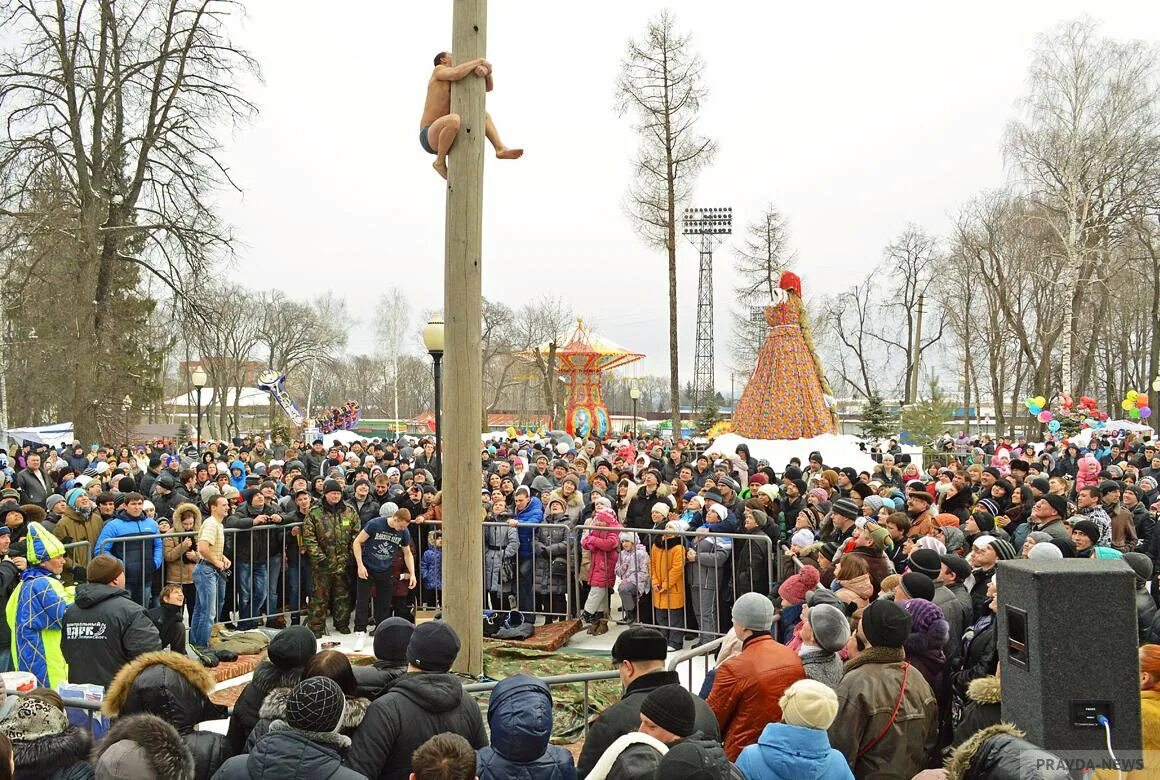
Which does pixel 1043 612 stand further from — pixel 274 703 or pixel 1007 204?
pixel 1007 204

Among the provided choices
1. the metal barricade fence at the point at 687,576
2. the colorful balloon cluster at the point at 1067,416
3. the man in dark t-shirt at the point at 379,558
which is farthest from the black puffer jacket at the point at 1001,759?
the colorful balloon cluster at the point at 1067,416

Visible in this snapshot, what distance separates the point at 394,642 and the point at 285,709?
3.36 feet

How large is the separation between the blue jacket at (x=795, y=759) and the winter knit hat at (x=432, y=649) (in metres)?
1.30

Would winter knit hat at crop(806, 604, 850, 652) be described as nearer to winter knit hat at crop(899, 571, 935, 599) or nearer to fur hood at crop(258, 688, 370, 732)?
winter knit hat at crop(899, 571, 935, 599)

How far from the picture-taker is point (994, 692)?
3.99 metres

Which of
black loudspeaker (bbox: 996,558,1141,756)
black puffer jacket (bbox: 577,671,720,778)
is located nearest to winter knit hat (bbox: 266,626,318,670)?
black puffer jacket (bbox: 577,671,720,778)

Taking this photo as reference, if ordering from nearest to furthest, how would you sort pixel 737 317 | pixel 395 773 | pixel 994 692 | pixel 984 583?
pixel 395 773 → pixel 994 692 → pixel 984 583 → pixel 737 317

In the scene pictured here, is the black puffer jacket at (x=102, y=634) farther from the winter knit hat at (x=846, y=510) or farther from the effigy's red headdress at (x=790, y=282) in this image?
the effigy's red headdress at (x=790, y=282)

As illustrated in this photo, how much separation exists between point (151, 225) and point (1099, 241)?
32192 millimetres

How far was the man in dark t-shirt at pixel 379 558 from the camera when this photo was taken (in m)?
9.35

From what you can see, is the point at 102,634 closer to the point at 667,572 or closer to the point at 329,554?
the point at 329,554

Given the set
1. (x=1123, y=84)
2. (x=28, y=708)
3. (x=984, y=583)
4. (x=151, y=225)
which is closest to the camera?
(x=28, y=708)

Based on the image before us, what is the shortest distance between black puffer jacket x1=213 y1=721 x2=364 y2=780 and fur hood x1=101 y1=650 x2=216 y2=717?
70cm

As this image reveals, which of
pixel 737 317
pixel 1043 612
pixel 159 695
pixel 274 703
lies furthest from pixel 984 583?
pixel 737 317
